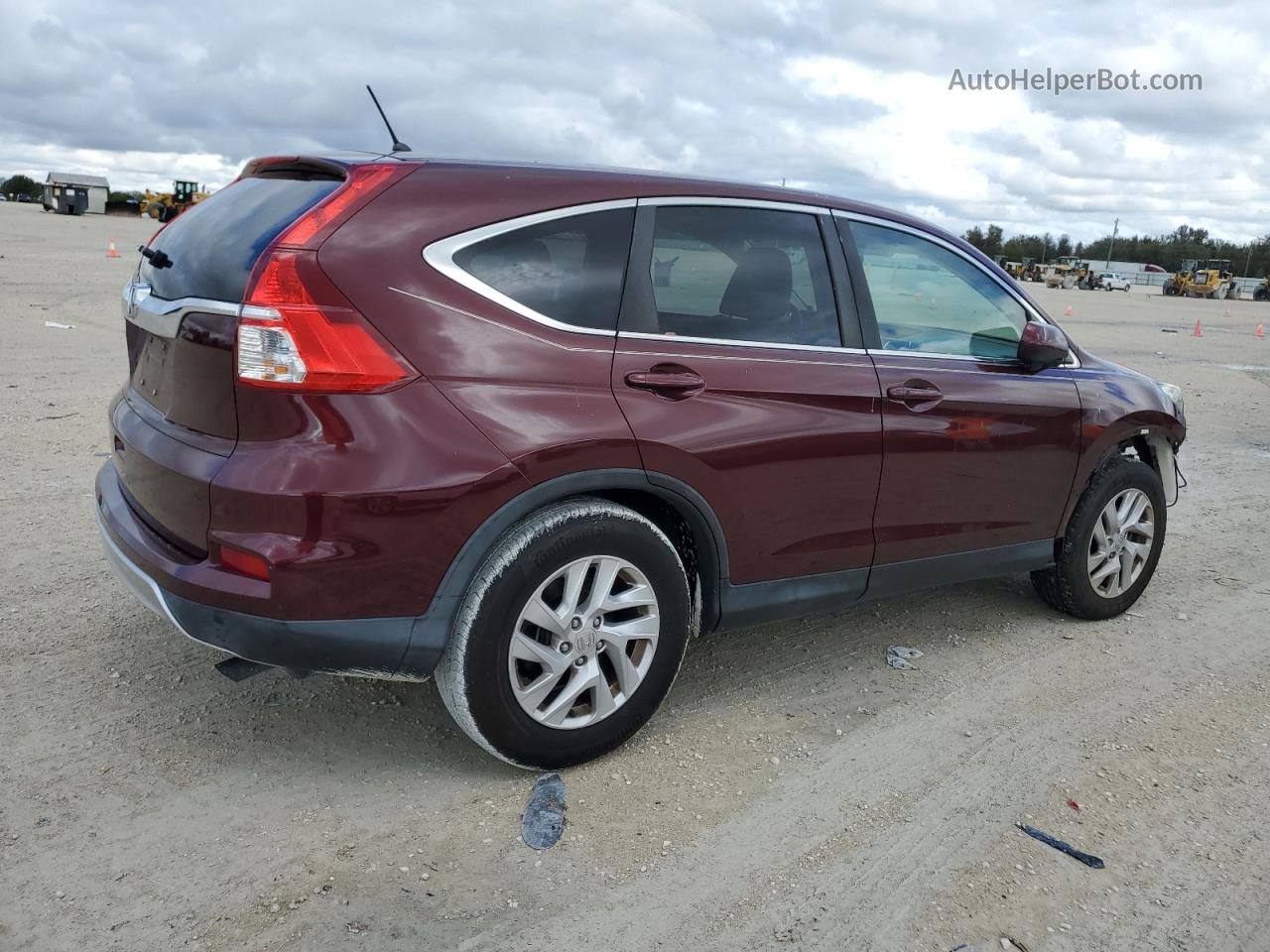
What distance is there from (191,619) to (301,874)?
0.73 metres

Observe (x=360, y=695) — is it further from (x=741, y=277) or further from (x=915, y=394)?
(x=915, y=394)

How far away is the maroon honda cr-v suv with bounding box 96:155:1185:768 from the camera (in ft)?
8.81

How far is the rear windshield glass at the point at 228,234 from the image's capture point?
2.79 meters

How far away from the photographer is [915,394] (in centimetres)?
376

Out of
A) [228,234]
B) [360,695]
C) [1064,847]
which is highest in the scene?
[228,234]

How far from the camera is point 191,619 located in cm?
279

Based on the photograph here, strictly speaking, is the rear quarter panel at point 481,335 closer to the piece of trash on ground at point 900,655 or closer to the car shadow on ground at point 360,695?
the car shadow on ground at point 360,695

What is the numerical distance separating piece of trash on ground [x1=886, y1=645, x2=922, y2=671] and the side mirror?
125cm

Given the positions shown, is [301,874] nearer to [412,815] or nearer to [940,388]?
[412,815]

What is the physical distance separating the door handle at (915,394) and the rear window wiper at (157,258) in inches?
94.0

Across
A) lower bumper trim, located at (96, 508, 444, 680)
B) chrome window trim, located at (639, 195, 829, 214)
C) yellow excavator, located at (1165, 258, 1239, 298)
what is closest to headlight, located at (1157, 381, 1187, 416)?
chrome window trim, located at (639, 195, 829, 214)

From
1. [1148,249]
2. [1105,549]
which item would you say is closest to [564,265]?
→ [1105,549]

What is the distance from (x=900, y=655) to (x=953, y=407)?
1.08 m

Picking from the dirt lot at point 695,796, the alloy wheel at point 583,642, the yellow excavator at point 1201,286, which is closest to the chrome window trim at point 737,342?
the alloy wheel at point 583,642
